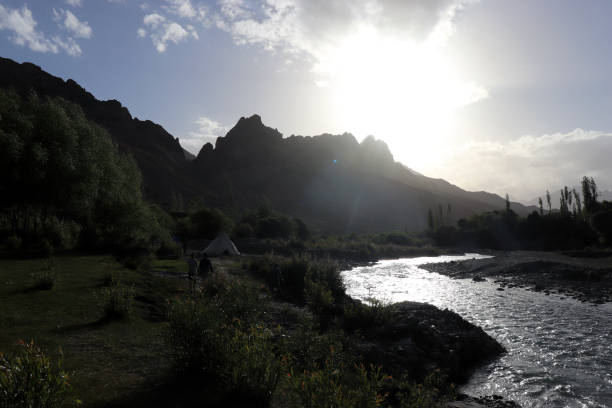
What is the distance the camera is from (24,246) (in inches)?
967

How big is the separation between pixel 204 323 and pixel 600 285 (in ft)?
101

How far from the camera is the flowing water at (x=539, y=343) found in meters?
10.4

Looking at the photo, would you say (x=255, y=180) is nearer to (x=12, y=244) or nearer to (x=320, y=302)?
(x=12, y=244)

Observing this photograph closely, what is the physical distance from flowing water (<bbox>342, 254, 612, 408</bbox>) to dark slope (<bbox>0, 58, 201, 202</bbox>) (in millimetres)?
108425

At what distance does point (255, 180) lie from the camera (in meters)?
174

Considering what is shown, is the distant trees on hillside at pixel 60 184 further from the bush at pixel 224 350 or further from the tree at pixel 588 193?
the tree at pixel 588 193

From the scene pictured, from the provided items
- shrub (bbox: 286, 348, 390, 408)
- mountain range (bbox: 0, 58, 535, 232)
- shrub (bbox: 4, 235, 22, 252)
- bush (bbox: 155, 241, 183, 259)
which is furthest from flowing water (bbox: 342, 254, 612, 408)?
mountain range (bbox: 0, 58, 535, 232)

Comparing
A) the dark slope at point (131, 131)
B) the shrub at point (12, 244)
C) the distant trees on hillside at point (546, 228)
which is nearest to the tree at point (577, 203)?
the distant trees on hillside at point (546, 228)

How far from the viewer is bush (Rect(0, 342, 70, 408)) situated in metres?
4.23

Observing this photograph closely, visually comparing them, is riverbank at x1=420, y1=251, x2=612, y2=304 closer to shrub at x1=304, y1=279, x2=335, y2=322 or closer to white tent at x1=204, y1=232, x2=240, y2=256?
shrub at x1=304, y1=279, x2=335, y2=322

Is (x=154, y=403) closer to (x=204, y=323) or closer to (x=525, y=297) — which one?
(x=204, y=323)

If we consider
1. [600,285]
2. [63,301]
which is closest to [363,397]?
[63,301]

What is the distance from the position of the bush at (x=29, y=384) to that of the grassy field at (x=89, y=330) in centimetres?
37

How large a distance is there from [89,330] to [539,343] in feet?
53.2
